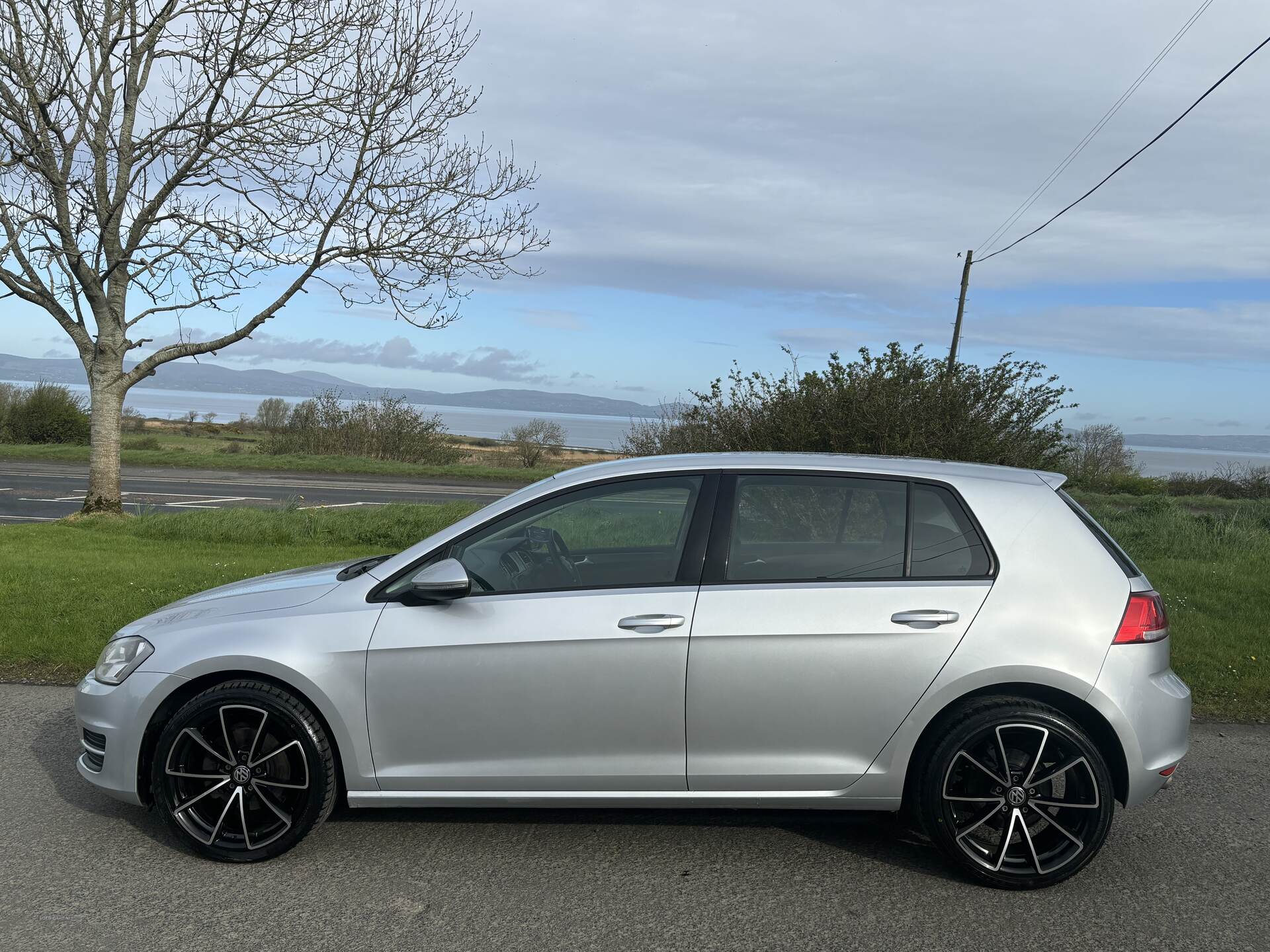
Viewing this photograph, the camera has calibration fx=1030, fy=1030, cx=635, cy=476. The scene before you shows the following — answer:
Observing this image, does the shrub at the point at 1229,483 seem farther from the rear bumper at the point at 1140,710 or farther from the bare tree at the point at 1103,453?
the rear bumper at the point at 1140,710

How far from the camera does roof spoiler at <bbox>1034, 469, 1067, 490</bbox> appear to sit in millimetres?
4258

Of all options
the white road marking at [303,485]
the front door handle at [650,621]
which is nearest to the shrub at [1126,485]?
the white road marking at [303,485]

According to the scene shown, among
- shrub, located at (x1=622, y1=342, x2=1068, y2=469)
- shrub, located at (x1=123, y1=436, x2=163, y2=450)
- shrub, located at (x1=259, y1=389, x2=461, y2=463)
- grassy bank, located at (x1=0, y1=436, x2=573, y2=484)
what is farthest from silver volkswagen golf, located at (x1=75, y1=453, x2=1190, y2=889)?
shrub, located at (x1=123, y1=436, x2=163, y2=450)

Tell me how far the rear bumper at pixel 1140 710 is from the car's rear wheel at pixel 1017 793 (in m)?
0.11

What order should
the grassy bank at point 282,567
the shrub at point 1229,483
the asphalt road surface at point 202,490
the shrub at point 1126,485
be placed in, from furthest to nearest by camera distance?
the shrub at point 1229,483
the shrub at point 1126,485
the asphalt road surface at point 202,490
the grassy bank at point 282,567

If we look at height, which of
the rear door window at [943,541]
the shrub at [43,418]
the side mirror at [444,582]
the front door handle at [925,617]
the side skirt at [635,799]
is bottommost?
the side skirt at [635,799]

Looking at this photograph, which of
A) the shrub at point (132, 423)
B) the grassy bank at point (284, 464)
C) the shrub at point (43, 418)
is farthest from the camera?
the shrub at point (132, 423)

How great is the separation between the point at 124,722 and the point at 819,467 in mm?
2969

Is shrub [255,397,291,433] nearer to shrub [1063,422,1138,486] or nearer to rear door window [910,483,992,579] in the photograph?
shrub [1063,422,1138,486]

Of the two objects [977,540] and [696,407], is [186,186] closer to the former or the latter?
[696,407]

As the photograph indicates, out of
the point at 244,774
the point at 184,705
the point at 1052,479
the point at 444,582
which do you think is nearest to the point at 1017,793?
the point at 1052,479

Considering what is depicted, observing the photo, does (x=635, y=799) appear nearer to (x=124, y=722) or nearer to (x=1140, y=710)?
(x=1140, y=710)

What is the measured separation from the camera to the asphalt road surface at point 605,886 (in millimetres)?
3432

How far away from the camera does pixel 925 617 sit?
12.8 feet
